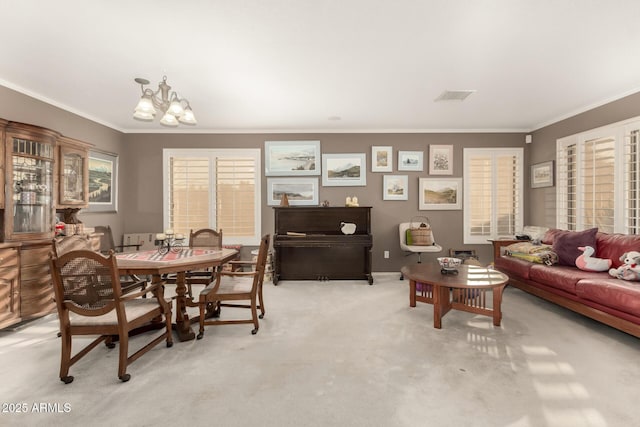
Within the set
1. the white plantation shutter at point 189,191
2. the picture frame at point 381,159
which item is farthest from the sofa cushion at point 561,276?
the white plantation shutter at point 189,191

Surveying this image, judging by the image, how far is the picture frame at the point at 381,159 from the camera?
5.36 metres

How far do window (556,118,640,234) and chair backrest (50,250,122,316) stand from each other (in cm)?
561

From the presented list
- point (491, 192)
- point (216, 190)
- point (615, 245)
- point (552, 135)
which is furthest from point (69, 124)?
point (552, 135)

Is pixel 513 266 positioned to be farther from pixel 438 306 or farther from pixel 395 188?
pixel 395 188

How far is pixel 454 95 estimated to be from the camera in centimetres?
372

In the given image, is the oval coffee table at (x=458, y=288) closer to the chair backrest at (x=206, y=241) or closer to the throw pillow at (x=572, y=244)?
the throw pillow at (x=572, y=244)

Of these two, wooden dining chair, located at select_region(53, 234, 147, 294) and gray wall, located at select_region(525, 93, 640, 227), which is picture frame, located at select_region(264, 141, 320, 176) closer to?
wooden dining chair, located at select_region(53, 234, 147, 294)

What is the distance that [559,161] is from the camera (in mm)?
4734

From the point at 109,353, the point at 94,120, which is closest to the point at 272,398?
the point at 109,353

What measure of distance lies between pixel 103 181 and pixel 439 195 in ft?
19.2

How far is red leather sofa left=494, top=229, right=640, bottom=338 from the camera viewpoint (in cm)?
264

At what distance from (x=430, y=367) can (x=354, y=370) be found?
0.60m

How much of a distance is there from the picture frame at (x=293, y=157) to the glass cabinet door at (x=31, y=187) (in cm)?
295

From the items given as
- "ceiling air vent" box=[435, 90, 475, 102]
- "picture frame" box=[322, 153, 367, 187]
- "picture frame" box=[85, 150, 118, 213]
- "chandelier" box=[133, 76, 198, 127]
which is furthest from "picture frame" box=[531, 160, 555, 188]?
"picture frame" box=[85, 150, 118, 213]
